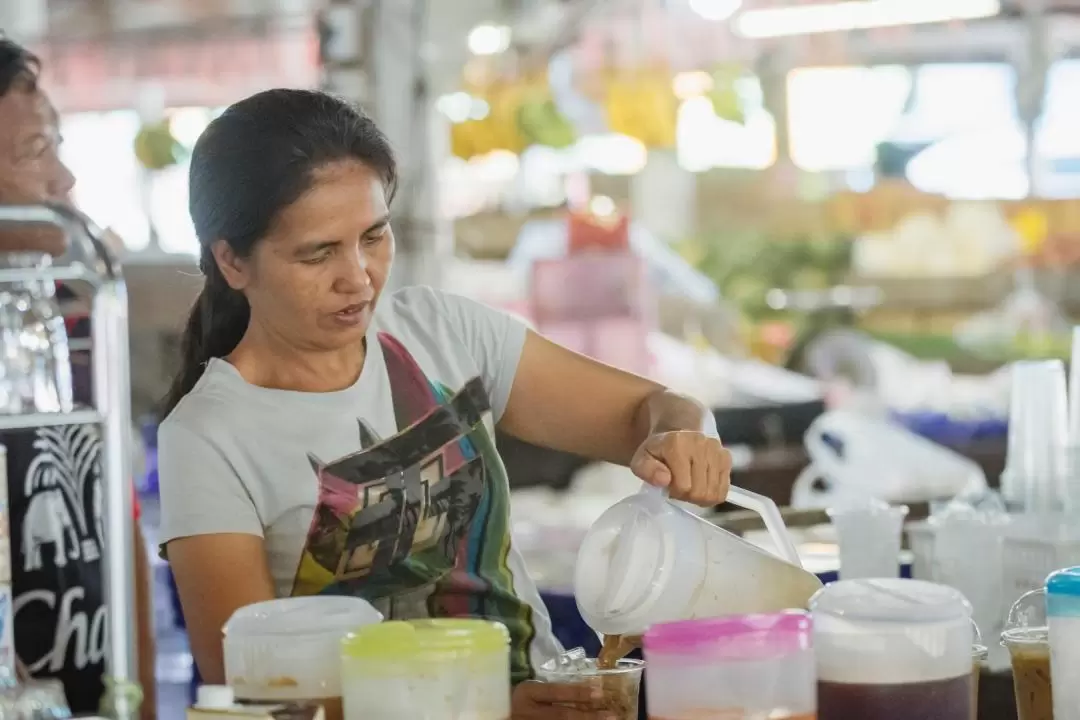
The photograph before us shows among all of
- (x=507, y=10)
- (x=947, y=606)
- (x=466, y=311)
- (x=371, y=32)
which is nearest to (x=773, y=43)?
(x=507, y=10)

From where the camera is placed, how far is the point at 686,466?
4.80ft

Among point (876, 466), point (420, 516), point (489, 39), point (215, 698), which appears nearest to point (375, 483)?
point (420, 516)

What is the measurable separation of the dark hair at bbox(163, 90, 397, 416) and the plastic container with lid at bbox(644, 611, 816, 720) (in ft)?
2.43

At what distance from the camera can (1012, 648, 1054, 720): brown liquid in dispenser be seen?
4.60 ft

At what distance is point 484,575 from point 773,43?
4303mm

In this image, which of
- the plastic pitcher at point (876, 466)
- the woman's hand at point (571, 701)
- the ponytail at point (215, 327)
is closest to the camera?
the woman's hand at point (571, 701)

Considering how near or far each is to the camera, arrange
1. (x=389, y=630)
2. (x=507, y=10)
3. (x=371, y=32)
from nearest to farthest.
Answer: (x=389, y=630) → (x=371, y=32) → (x=507, y=10)

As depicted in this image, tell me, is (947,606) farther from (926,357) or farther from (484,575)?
(926,357)

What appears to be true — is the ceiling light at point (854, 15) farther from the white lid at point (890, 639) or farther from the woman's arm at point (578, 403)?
the white lid at point (890, 639)

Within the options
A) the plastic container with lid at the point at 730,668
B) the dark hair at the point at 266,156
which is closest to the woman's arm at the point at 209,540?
the dark hair at the point at 266,156

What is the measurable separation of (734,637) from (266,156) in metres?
0.82

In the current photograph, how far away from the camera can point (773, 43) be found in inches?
226

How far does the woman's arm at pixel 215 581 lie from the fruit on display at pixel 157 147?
4.46 meters

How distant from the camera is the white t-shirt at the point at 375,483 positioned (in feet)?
5.58
